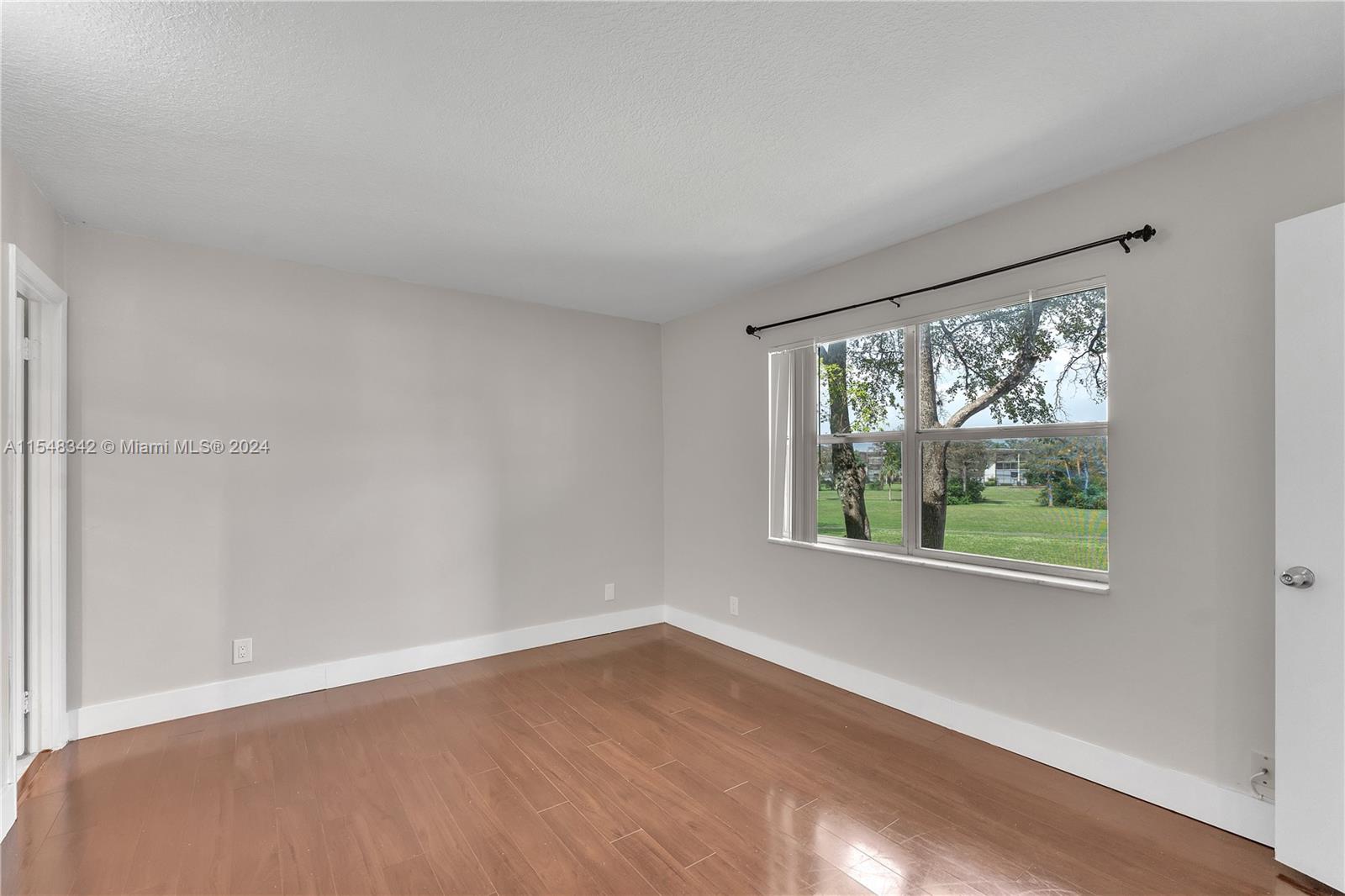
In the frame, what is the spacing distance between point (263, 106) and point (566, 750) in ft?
9.09

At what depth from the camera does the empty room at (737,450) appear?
6.03 feet

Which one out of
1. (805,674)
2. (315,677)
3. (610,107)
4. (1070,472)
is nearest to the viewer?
(610,107)

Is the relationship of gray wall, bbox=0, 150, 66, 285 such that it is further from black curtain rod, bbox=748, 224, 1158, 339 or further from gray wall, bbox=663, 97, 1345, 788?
gray wall, bbox=663, 97, 1345, 788

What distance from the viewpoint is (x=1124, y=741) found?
2381 millimetres

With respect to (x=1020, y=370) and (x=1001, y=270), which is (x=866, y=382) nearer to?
(x=1020, y=370)

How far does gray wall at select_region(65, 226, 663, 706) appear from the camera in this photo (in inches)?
118

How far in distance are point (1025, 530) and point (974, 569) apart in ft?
0.94

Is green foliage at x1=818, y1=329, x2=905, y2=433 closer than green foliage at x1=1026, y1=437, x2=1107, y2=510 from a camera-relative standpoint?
No

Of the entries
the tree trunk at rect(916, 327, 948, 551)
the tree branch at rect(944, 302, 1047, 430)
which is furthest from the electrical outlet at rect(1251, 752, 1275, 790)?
the tree branch at rect(944, 302, 1047, 430)

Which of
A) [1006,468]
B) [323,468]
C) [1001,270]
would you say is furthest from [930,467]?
[323,468]

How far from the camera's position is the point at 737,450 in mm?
4328

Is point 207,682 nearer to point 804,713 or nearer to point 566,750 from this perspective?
point 566,750

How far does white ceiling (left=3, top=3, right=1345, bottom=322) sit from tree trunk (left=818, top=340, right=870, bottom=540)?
892 mm

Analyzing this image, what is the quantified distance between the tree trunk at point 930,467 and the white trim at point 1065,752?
2.64ft
